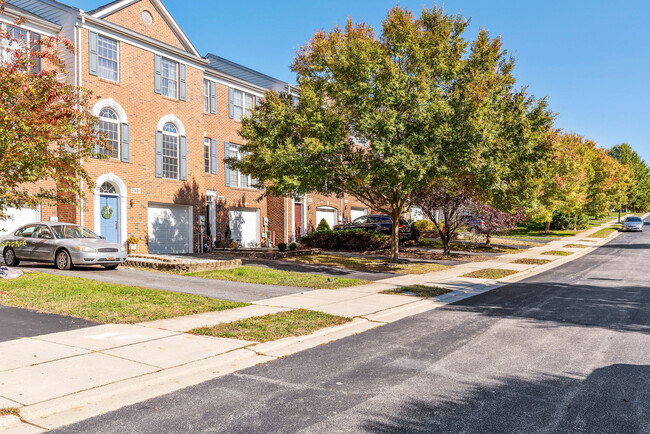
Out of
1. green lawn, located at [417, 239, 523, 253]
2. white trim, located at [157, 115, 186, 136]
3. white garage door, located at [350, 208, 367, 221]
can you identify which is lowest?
green lawn, located at [417, 239, 523, 253]

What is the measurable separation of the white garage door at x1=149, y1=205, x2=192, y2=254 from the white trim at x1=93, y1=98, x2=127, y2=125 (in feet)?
13.3

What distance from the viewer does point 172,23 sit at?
73.5ft

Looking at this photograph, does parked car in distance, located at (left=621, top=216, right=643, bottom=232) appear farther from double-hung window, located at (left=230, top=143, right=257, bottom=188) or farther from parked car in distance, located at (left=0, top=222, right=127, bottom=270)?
parked car in distance, located at (left=0, top=222, right=127, bottom=270)

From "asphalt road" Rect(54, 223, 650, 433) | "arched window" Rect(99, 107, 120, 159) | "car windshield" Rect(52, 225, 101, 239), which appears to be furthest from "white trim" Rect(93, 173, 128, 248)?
"asphalt road" Rect(54, 223, 650, 433)

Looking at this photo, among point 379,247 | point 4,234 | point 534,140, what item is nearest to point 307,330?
point 534,140

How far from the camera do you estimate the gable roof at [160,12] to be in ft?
63.4

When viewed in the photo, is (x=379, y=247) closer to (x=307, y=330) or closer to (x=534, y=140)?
(x=534, y=140)

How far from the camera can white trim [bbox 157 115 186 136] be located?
21.7m

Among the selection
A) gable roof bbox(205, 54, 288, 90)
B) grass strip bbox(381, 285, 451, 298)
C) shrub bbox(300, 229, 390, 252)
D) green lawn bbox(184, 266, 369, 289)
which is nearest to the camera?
grass strip bbox(381, 285, 451, 298)

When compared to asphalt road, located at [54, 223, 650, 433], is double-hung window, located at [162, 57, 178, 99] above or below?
above

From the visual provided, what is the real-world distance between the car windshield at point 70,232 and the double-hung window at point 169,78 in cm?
871

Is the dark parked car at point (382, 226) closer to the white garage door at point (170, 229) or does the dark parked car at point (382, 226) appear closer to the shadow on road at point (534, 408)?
the white garage door at point (170, 229)

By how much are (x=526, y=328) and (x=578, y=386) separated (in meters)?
3.11

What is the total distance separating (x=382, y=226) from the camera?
28828mm
